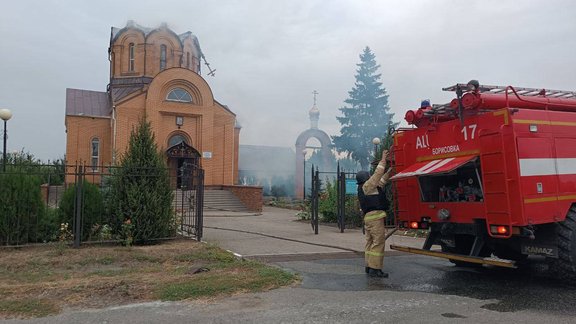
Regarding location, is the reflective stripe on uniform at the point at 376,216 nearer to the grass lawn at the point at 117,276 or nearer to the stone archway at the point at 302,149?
the grass lawn at the point at 117,276

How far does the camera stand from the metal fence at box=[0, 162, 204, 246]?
31.8 feet

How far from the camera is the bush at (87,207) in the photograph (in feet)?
33.4

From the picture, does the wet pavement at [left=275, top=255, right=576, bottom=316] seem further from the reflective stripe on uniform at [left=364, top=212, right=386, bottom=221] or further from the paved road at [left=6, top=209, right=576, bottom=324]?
the reflective stripe on uniform at [left=364, top=212, right=386, bottom=221]

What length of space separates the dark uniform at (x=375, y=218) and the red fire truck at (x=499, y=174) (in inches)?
20.6

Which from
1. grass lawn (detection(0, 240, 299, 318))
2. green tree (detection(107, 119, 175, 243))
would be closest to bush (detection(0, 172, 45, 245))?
grass lawn (detection(0, 240, 299, 318))

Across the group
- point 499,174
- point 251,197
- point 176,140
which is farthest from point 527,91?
point 176,140

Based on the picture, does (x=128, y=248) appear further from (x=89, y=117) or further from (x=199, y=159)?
(x=89, y=117)

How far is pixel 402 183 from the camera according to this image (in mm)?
8156

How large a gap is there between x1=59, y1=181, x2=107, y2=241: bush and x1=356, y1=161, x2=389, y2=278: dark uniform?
234 inches

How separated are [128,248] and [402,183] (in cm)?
550

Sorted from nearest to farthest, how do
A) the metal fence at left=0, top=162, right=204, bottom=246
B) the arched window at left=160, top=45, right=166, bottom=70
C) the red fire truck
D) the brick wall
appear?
the red fire truck
the metal fence at left=0, top=162, right=204, bottom=246
the brick wall
the arched window at left=160, top=45, right=166, bottom=70

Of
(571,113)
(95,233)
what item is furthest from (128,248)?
(571,113)

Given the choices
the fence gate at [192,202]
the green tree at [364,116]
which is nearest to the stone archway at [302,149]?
the green tree at [364,116]

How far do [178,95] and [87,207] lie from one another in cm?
2452
